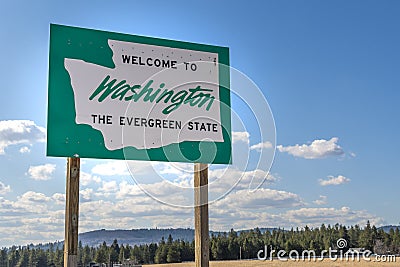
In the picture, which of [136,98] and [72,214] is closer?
[72,214]

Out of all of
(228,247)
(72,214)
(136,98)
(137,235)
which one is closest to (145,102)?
(136,98)

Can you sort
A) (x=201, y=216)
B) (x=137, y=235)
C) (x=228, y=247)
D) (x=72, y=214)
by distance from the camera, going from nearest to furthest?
(x=72, y=214) < (x=201, y=216) < (x=137, y=235) < (x=228, y=247)

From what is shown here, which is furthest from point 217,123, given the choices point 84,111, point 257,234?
point 257,234

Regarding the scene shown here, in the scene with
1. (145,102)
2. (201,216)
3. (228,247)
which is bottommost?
(228,247)

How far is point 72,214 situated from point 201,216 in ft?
2.91

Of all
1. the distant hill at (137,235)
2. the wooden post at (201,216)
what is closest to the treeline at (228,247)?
the distant hill at (137,235)

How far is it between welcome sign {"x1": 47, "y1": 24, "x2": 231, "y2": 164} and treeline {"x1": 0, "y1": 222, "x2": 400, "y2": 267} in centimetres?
80

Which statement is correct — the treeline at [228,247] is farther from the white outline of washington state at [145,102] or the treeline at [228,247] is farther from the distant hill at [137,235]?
the white outline of washington state at [145,102]

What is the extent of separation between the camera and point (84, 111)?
11.1ft

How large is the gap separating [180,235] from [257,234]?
2.68m

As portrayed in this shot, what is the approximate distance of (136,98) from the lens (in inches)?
140

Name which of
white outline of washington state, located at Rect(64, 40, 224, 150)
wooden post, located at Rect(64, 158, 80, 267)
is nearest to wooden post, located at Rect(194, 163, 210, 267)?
white outline of washington state, located at Rect(64, 40, 224, 150)

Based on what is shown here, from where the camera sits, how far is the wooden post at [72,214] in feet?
10.6

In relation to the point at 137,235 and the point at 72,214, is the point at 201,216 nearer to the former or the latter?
the point at 72,214
